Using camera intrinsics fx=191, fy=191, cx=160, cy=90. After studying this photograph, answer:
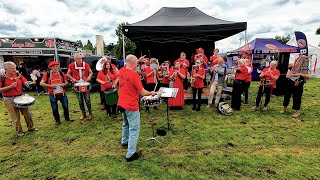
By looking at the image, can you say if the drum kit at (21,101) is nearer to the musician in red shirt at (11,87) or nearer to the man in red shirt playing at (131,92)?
the musician in red shirt at (11,87)

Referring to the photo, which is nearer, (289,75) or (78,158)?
(78,158)

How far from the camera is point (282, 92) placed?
9094 mm

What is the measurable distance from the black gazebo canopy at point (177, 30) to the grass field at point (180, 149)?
3140mm

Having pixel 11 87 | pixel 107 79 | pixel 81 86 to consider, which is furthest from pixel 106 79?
pixel 11 87

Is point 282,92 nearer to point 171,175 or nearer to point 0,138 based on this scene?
point 171,175

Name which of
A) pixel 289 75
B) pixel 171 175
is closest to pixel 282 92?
pixel 289 75

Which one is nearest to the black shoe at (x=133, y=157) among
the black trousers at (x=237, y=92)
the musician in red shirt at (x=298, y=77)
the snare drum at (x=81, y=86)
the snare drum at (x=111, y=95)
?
the snare drum at (x=111, y=95)

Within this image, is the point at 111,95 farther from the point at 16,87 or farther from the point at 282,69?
the point at 282,69

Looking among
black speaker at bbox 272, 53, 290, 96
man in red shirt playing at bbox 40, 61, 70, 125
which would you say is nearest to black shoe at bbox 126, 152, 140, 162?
man in red shirt playing at bbox 40, 61, 70, 125

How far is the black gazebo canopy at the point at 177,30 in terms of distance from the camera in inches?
275

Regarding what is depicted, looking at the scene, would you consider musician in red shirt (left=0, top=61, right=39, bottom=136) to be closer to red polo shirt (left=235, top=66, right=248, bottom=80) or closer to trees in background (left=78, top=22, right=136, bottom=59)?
red polo shirt (left=235, top=66, right=248, bottom=80)

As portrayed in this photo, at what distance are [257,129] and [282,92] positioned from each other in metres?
5.19

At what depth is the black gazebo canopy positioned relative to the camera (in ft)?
22.9

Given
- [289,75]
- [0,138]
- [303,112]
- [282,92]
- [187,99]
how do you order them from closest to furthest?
[0,138] < [289,75] < [303,112] < [187,99] < [282,92]
